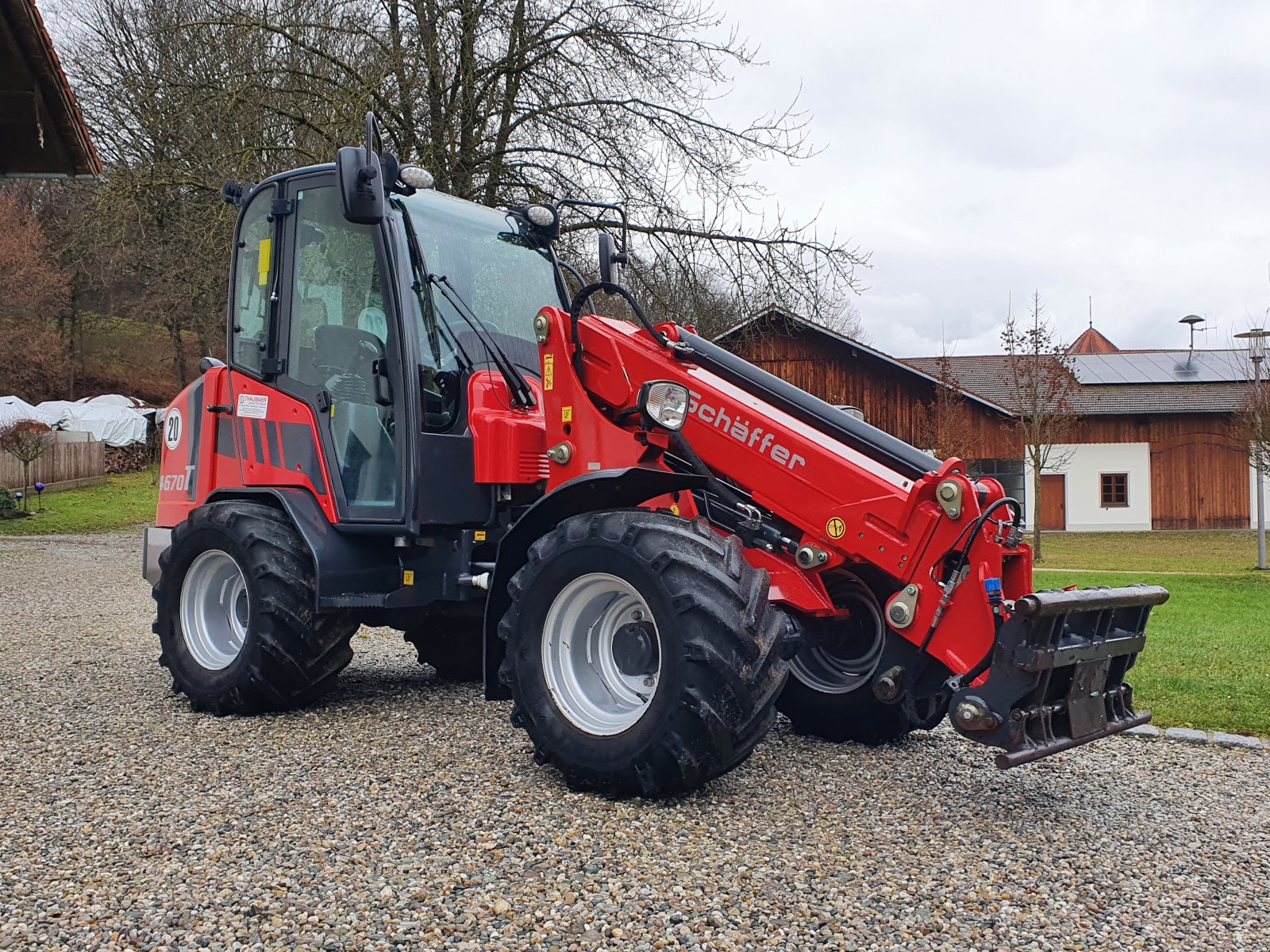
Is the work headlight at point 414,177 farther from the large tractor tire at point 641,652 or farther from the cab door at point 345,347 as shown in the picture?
the large tractor tire at point 641,652

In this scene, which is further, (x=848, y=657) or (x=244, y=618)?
(x=244, y=618)

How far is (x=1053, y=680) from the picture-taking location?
4.20 metres

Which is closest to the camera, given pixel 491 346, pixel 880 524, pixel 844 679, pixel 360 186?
pixel 880 524

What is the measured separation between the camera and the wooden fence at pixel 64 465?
90.4 ft

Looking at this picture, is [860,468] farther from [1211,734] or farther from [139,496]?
[139,496]

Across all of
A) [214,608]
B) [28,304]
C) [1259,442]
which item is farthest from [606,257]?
[28,304]

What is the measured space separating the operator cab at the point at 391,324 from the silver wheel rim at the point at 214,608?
2.58ft

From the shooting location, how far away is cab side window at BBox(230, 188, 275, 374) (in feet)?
21.0

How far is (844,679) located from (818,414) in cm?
124

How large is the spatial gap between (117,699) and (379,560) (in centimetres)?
193

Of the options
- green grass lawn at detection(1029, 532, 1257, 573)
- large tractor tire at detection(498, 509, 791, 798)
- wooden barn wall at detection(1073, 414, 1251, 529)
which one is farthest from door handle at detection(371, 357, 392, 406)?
wooden barn wall at detection(1073, 414, 1251, 529)

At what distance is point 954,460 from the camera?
175 inches

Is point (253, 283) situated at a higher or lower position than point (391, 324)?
higher

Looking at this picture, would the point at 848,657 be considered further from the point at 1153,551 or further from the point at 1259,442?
the point at 1153,551
